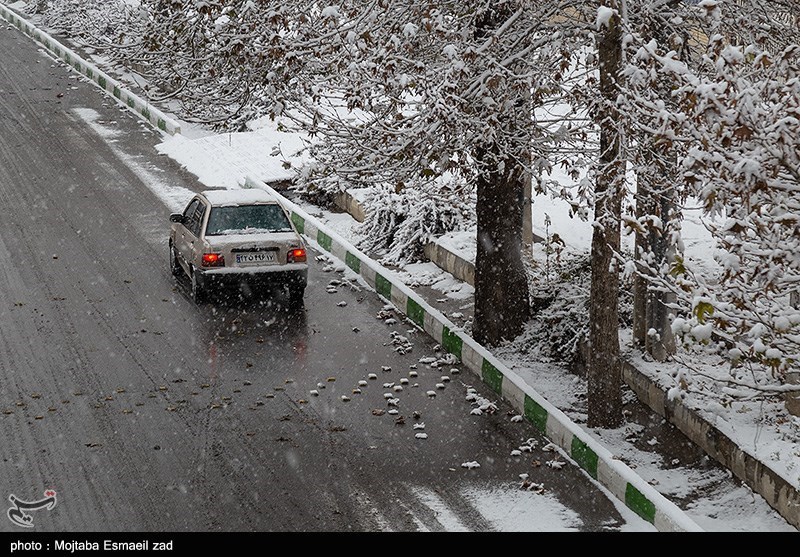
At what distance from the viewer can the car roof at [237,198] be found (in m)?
16.0

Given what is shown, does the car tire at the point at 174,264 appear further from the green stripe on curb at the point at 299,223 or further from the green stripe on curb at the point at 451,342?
the green stripe on curb at the point at 451,342

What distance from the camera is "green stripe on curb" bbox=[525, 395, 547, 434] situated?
11789mm

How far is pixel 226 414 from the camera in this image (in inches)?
477

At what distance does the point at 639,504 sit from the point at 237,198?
8364mm

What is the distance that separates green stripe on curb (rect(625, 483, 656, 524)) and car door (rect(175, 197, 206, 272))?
25.0 ft

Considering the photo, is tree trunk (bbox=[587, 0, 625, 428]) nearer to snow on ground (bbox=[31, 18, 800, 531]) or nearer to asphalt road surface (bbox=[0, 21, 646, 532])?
snow on ground (bbox=[31, 18, 800, 531])

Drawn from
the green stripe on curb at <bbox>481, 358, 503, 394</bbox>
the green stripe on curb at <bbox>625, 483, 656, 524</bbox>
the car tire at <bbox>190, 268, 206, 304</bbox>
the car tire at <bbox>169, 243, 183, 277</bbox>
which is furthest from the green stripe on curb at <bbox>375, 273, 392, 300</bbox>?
the green stripe on curb at <bbox>625, 483, 656, 524</bbox>

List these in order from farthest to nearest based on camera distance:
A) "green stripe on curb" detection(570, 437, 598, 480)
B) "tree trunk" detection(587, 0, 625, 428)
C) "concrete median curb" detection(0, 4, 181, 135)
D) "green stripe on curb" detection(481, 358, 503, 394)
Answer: "concrete median curb" detection(0, 4, 181, 135) < "green stripe on curb" detection(481, 358, 503, 394) < "green stripe on curb" detection(570, 437, 598, 480) < "tree trunk" detection(587, 0, 625, 428)

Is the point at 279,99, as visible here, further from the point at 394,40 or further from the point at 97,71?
the point at 97,71

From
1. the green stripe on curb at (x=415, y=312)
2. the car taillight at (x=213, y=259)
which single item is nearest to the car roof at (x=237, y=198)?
the car taillight at (x=213, y=259)

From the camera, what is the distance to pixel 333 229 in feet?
65.3

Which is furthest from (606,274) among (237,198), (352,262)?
(352,262)

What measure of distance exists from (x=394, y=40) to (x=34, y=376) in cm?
607
